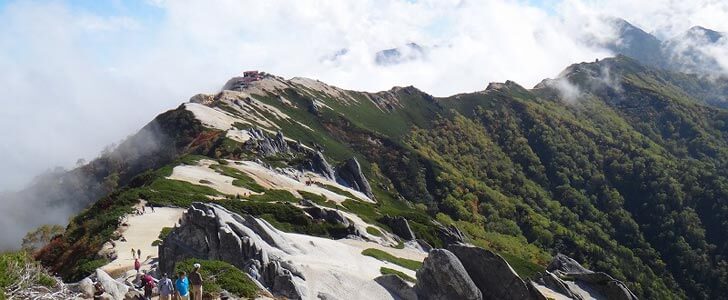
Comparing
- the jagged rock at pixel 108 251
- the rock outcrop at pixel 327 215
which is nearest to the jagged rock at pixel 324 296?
the jagged rock at pixel 108 251

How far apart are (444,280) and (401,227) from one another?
154 ft

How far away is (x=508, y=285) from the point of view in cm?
4344

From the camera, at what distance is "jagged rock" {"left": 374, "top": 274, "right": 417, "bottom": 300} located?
4103cm

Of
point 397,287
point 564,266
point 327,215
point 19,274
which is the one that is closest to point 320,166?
point 327,215

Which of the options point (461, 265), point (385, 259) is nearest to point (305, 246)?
point (385, 259)

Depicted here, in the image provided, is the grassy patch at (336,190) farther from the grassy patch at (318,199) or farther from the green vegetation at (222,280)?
the green vegetation at (222,280)

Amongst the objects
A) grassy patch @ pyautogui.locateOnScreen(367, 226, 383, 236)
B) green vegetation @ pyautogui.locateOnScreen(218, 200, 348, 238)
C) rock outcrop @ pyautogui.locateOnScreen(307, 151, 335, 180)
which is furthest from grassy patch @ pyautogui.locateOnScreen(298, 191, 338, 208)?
rock outcrop @ pyautogui.locateOnScreen(307, 151, 335, 180)

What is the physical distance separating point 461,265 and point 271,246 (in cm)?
1524

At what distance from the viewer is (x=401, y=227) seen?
3442 inches

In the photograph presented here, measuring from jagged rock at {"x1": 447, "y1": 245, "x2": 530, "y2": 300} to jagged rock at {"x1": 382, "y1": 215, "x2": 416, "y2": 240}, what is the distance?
40127mm

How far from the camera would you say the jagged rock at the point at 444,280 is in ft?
133

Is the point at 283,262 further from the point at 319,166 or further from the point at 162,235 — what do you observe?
the point at 319,166

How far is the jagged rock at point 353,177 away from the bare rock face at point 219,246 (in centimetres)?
9433

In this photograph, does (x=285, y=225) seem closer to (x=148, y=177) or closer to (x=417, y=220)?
(x=148, y=177)
